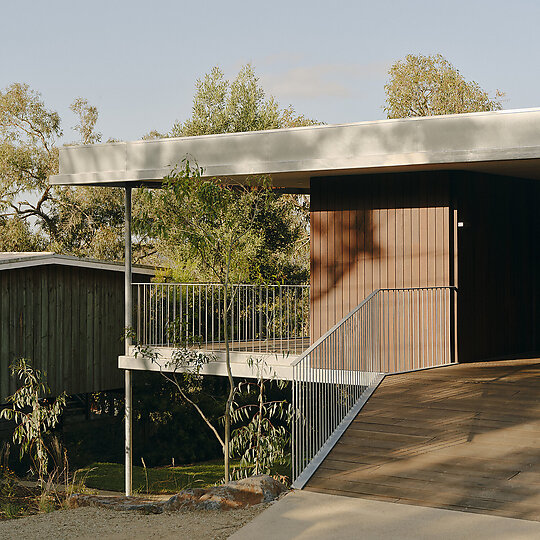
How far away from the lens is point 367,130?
10812 millimetres

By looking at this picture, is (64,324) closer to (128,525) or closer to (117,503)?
(117,503)

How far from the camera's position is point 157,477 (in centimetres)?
1664

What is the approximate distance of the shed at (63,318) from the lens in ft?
51.0

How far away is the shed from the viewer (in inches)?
612

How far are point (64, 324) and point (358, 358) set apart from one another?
8474 millimetres

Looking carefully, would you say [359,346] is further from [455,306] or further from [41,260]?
[41,260]

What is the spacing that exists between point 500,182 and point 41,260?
857 centimetres

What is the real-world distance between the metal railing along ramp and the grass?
514 cm

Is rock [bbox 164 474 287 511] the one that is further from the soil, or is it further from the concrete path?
the concrete path

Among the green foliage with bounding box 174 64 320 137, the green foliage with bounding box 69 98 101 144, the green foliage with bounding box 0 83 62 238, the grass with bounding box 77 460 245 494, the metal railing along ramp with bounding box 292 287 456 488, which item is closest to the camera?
the metal railing along ramp with bounding box 292 287 456 488

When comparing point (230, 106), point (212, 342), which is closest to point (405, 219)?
point (212, 342)

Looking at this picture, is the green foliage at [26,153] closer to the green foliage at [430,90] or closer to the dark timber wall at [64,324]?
the green foliage at [430,90]

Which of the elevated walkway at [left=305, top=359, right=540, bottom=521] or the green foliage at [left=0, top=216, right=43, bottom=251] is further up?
the green foliage at [left=0, top=216, right=43, bottom=251]

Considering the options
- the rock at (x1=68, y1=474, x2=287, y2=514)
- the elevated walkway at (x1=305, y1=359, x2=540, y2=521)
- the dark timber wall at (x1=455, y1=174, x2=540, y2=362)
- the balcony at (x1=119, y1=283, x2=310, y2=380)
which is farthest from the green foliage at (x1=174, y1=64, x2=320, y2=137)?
the rock at (x1=68, y1=474, x2=287, y2=514)
